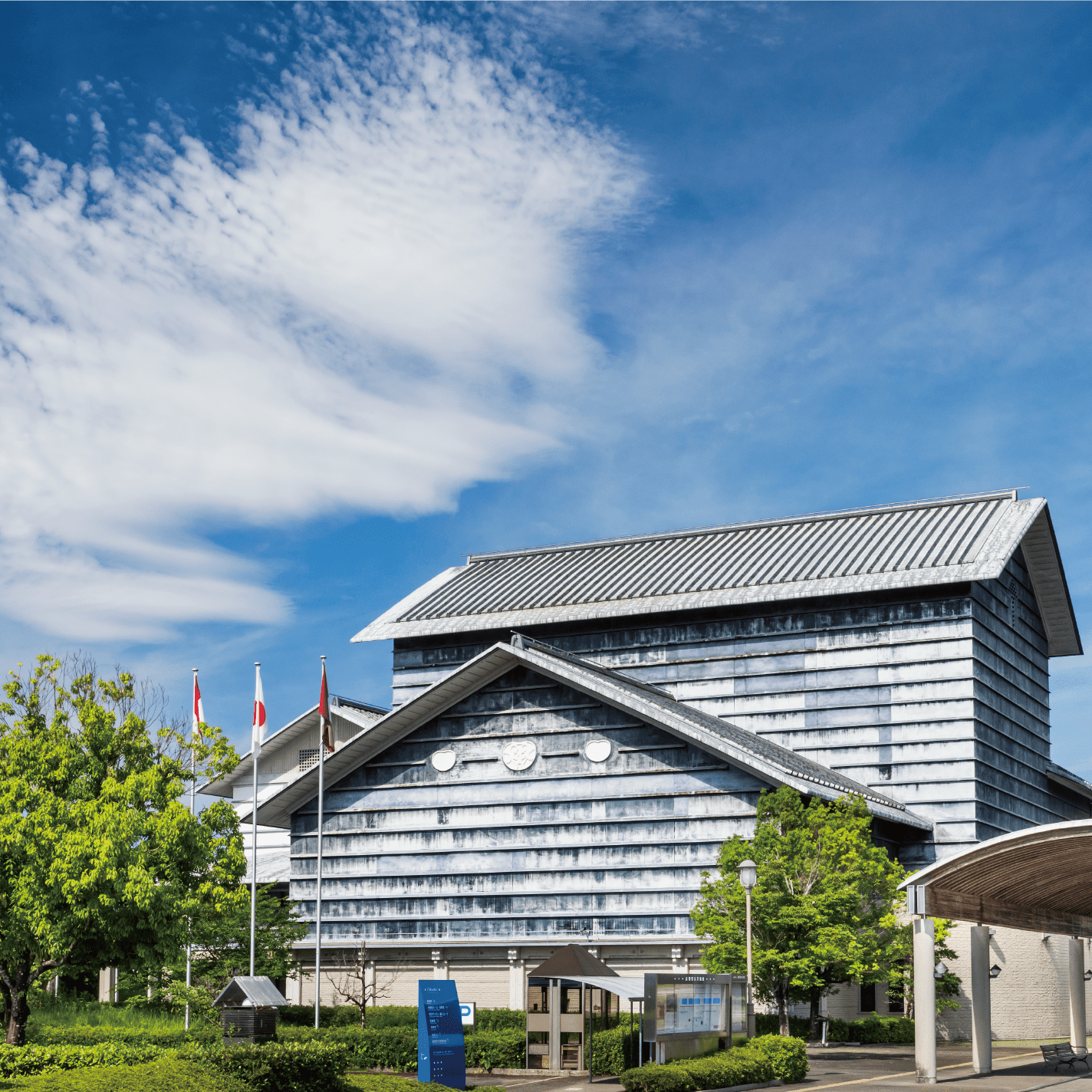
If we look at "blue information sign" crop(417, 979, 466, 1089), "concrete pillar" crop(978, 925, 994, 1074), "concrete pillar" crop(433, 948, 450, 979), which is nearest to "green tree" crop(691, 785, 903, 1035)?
"concrete pillar" crop(978, 925, 994, 1074)

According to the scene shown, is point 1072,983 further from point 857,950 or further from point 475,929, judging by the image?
point 475,929

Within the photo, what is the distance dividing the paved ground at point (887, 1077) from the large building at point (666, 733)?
7859mm

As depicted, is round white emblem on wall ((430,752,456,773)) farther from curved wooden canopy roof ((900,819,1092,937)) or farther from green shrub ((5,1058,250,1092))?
green shrub ((5,1058,250,1092))

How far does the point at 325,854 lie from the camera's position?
52281mm

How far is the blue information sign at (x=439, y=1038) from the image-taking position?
91.6 feet

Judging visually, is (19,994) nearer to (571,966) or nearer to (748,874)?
(571,966)

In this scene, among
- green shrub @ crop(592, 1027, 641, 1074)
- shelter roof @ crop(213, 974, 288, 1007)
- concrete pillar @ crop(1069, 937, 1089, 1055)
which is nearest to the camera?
shelter roof @ crop(213, 974, 288, 1007)

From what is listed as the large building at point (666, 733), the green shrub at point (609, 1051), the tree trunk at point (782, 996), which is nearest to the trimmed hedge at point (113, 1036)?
the green shrub at point (609, 1051)

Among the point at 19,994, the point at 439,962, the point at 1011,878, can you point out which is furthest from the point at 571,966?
the point at 439,962

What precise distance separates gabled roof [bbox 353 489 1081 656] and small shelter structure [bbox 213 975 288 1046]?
37107mm

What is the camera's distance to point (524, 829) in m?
49.1

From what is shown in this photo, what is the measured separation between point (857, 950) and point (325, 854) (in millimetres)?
22158

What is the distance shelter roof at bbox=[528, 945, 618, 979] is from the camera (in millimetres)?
32531

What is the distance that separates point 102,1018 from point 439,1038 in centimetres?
1491
